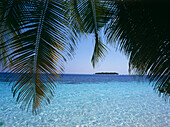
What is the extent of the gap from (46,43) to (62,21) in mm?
488

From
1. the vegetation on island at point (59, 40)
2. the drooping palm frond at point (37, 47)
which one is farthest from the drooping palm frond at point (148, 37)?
the drooping palm frond at point (37, 47)

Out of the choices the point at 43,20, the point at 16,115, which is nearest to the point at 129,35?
the point at 43,20

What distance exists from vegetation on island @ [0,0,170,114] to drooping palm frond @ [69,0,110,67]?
4cm

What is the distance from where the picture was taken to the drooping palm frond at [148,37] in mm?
1325

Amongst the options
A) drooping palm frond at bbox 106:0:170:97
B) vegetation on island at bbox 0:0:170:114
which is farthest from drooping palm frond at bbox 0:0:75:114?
drooping palm frond at bbox 106:0:170:97

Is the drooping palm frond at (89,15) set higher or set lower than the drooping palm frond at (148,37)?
higher

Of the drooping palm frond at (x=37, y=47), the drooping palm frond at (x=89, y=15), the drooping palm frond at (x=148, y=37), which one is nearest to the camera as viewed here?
the drooping palm frond at (x=148, y=37)

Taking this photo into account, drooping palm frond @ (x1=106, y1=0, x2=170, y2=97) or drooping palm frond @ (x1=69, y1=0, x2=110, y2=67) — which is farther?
drooping palm frond @ (x1=69, y1=0, x2=110, y2=67)

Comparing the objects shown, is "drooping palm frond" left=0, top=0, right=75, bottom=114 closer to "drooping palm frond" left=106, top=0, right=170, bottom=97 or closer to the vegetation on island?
the vegetation on island

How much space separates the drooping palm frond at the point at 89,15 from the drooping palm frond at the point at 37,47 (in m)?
0.39

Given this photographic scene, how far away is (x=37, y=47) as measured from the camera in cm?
186

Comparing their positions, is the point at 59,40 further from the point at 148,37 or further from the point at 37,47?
the point at 148,37

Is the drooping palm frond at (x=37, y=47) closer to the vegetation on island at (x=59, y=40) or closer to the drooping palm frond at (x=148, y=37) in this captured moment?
the vegetation on island at (x=59, y=40)

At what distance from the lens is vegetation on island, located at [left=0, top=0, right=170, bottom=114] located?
1.37 m
